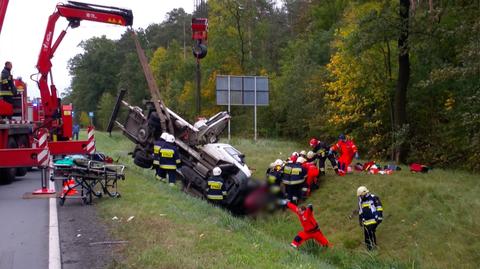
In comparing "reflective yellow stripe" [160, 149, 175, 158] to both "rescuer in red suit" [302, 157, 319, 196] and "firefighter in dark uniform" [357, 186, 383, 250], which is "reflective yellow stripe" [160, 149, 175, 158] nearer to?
"rescuer in red suit" [302, 157, 319, 196]

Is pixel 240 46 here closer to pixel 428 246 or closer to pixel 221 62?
pixel 221 62

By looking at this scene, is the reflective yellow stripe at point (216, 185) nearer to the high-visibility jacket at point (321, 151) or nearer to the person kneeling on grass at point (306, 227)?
the person kneeling on grass at point (306, 227)

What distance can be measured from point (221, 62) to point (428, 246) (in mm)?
35214

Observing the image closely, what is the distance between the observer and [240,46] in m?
45.5

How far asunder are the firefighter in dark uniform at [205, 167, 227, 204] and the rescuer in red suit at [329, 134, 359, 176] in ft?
13.4

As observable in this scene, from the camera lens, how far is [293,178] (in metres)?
15.2

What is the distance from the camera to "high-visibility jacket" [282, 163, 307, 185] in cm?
1507

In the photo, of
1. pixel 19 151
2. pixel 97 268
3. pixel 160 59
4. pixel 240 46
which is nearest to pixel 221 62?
pixel 240 46

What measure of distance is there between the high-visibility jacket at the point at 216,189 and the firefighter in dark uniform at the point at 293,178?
5.29 ft

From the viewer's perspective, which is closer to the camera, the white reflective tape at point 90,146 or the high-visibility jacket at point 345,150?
the white reflective tape at point 90,146

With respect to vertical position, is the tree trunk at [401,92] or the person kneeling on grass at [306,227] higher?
the tree trunk at [401,92]

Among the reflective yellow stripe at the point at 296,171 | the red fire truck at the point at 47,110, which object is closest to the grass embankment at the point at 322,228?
the reflective yellow stripe at the point at 296,171

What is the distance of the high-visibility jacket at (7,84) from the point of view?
49.5 ft

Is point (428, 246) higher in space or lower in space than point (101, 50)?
lower
